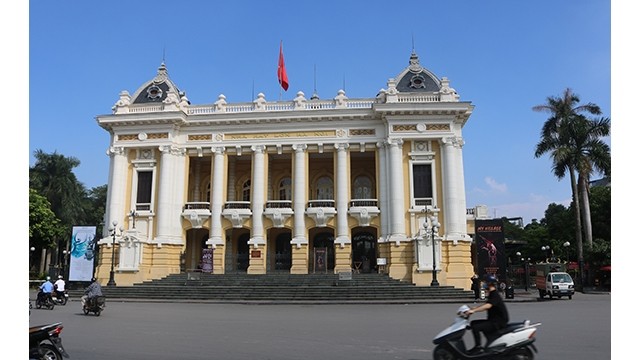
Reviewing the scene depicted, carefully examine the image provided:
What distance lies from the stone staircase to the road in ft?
27.9

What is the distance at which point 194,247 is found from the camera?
3750cm

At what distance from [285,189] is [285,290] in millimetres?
12609

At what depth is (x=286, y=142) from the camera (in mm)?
35031

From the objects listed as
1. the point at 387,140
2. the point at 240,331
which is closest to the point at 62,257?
the point at 387,140

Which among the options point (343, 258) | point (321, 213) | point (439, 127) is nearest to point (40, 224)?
point (321, 213)

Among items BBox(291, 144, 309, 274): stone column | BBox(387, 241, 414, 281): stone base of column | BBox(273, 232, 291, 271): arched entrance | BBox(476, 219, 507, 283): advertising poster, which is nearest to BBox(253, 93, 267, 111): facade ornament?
BBox(291, 144, 309, 274): stone column

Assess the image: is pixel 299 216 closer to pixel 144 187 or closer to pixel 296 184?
pixel 296 184

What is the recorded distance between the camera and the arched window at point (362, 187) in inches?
1501

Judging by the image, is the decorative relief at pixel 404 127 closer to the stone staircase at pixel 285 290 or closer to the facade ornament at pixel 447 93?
the facade ornament at pixel 447 93

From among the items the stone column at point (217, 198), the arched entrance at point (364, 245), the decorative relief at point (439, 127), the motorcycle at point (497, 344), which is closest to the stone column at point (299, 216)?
the arched entrance at point (364, 245)

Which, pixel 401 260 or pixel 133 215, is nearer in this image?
pixel 401 260

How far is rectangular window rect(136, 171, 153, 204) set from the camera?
35.2m

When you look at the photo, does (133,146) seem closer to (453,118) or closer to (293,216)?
(293,216)

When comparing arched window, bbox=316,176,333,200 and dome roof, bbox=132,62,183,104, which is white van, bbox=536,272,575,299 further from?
dome roof, bbox=132,62,183,104
